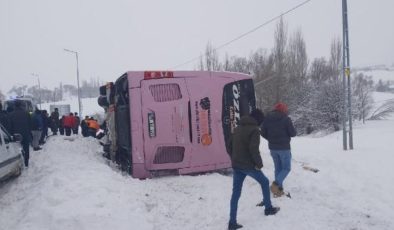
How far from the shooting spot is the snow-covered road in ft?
20.8

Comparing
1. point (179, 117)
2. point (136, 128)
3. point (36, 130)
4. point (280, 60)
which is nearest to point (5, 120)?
point (36, 130)

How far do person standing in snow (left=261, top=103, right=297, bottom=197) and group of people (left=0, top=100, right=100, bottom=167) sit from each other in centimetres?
701

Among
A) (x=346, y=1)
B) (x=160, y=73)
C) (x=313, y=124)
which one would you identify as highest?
(x=346, y=1)

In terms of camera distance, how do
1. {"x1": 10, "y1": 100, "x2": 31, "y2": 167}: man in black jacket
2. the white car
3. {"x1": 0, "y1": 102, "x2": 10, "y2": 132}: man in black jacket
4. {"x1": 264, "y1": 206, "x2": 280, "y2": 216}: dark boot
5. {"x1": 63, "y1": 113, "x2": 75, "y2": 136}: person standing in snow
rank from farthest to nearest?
{"x1": 63, "y1": 113, "x2": 75, "y2": 136}: person standing in snow
{"x1": 0, "y1": 102, "x2": 10, "y2": 132}: man in black jacket
{"x1": 10, "y1": 100, "x2": 31, "y2": 167}: man in black jacket
the white car
{"x1": 264, "y1": 206, "x2": 280, "y2": 216}: dark boot

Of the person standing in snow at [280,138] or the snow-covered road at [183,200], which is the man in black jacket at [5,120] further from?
the person standing in snow at [280,138]

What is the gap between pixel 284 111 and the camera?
24.8 feet

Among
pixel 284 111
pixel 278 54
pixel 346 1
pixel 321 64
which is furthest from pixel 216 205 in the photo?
pixel 321 64

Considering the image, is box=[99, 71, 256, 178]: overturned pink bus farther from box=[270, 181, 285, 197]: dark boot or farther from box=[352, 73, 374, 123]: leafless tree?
box=[352, 73, 374, 123]: leafless tree

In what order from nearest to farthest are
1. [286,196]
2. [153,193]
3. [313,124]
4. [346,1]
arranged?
[286,196], [153,193], [346,1], [313,124]

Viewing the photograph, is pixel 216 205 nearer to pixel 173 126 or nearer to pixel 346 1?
pixel 173 126

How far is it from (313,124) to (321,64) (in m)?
11.7

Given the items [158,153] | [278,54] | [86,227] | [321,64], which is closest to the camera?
[86,227]

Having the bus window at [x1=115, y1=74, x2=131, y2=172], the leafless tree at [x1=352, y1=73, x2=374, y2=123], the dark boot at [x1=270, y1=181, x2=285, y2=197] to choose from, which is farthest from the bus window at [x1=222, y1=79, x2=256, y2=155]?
the leafless tree at [x1=352, y1=73, x2=374, y2=123]

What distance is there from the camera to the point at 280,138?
7.50 m
